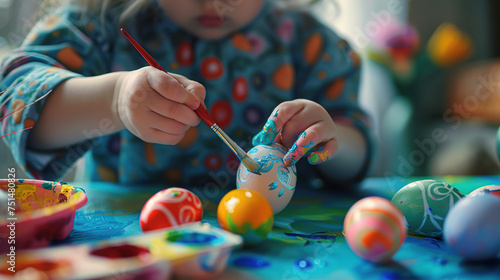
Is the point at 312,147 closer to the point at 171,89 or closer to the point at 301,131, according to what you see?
the point at 301,131

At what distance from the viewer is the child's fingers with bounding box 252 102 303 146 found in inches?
25.2

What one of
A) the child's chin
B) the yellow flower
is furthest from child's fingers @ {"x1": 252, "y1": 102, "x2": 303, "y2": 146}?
the yellow flower

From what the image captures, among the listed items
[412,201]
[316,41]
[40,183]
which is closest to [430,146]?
[316,41]

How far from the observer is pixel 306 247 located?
1.55 ft

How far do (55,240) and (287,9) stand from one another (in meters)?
0.79

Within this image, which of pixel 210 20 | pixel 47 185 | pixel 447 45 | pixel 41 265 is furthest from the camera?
pixel 447 45

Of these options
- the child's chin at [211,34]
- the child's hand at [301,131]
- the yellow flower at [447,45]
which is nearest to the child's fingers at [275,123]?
the child's hand at [301,131]

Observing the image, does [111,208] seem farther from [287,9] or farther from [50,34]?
[287,9]

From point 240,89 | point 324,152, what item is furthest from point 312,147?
point 240,89

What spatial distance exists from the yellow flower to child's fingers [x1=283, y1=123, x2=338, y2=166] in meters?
1.45

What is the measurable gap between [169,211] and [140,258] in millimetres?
135

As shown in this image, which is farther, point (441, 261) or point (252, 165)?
point (252, 165)

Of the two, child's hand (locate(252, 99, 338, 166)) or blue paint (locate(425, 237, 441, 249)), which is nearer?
blue paint (locate(425, 237, 441, 249))

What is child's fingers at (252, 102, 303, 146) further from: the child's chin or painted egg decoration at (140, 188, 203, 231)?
the child's chin
